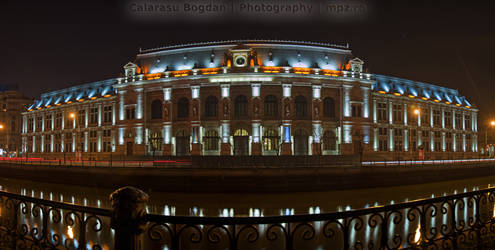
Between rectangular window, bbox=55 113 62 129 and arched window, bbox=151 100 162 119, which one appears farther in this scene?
rectangular window, bbox=55 113 62 129

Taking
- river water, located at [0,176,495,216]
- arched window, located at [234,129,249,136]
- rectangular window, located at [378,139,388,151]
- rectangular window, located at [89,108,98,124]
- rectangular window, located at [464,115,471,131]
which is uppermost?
rectangular window, located at [89,108,98,124]

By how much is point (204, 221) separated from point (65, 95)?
8736 centimetres

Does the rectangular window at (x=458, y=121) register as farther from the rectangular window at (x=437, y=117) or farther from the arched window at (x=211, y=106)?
the arched window at (x=211, y=106)

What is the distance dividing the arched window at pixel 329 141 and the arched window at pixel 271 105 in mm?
9238

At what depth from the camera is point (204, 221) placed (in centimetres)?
509

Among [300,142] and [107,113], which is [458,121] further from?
[107,113]

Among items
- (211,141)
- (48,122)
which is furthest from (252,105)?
(48,122)

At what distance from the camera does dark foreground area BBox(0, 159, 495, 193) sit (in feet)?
97.1

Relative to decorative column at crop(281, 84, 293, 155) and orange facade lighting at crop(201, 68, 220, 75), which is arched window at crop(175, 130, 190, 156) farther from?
decorative column at crop(281, 84, 293, 155)

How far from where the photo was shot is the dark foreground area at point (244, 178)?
1166 inches

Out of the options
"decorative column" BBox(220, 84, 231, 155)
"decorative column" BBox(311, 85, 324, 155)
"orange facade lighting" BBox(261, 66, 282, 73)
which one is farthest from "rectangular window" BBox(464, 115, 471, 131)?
"decorative column" BBox(220, 84, 231, 155)

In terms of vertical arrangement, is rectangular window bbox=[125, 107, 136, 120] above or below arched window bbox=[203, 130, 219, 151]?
above

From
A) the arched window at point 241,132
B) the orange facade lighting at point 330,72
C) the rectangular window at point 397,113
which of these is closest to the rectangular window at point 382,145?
the rectangular window at point 397,113

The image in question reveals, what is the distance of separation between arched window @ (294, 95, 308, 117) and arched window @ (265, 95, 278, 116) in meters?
3.54
